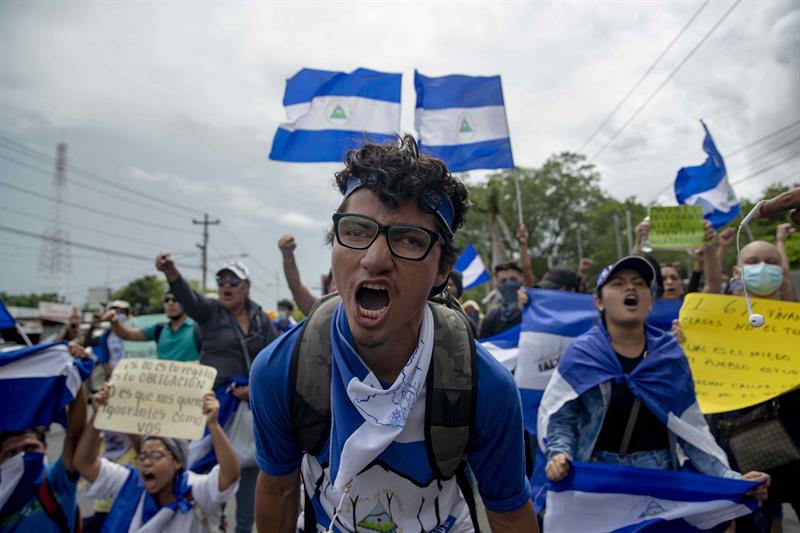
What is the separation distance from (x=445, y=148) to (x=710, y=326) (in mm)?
4235

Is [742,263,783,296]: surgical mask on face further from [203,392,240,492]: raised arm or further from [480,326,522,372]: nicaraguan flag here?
[203,392,240,492]: raised arm

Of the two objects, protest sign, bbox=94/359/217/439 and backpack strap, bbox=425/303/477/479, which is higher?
backpack strap, bbox=425/303/477/479

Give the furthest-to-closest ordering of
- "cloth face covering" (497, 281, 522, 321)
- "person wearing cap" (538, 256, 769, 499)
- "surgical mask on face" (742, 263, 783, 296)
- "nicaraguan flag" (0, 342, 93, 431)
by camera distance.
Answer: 1. "cloth face covering" (497, 281, 522, 321)
2. "surgical mask on face" (742, 263, 783, 296)
3. "nicaraguan flag" (0, 342, 93, 431)
4. "person wearing cap" (538, 256, 769, 499)

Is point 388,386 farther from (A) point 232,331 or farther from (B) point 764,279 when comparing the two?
(B) point 764,279

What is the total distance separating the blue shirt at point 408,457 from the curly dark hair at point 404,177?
1.48 ft

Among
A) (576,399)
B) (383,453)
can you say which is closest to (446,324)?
(383,453)

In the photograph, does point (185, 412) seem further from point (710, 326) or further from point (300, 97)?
point (300, 97)

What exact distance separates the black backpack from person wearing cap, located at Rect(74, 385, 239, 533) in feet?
6.09

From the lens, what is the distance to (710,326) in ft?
11.5

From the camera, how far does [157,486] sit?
3219 millimetres

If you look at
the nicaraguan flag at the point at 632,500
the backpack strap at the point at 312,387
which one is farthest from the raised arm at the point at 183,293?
the nicaraguan flag at the point at 632,500

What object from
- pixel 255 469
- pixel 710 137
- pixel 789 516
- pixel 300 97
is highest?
pixel 300 97

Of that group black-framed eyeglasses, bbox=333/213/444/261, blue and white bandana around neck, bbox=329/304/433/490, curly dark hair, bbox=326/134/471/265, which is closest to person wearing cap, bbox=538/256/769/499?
blue and white bandana around neck, bbox=329/304/433/490

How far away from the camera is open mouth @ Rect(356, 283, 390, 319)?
1.58 metres
